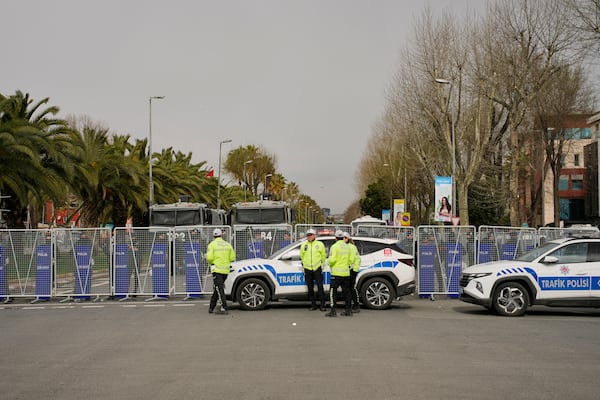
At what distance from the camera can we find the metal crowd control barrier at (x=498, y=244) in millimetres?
19797

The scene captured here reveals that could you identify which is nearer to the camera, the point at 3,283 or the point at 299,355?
the point at 299,355

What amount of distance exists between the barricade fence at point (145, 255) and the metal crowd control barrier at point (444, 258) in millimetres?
27

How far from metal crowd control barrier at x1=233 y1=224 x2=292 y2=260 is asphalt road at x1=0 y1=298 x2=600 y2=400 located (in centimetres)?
399

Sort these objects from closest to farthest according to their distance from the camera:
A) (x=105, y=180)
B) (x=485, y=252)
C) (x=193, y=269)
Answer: (x=485, y=252)
(x=193, y=269)
(x=105, y=180)

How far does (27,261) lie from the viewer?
20125 mm

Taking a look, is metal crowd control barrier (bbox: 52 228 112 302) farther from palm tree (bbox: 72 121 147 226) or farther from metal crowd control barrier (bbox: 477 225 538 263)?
palm tree (bbox: 72 121 147 226)

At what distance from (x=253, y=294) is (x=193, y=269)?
3.82 m

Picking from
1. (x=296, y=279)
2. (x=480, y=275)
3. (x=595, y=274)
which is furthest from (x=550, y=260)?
(x=296, y=279)

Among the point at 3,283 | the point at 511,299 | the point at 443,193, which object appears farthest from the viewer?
the point at 443,193

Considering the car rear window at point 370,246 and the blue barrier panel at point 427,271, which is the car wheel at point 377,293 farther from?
the blue barrier panel at point 427,271

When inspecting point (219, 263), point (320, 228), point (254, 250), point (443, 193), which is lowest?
point (219, 263)

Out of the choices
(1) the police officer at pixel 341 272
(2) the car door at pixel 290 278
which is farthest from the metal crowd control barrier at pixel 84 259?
(1) the police officer at pixel 341 272

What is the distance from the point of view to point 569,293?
15609 millimetres

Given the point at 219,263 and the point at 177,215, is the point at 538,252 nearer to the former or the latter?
the point at 219,263
